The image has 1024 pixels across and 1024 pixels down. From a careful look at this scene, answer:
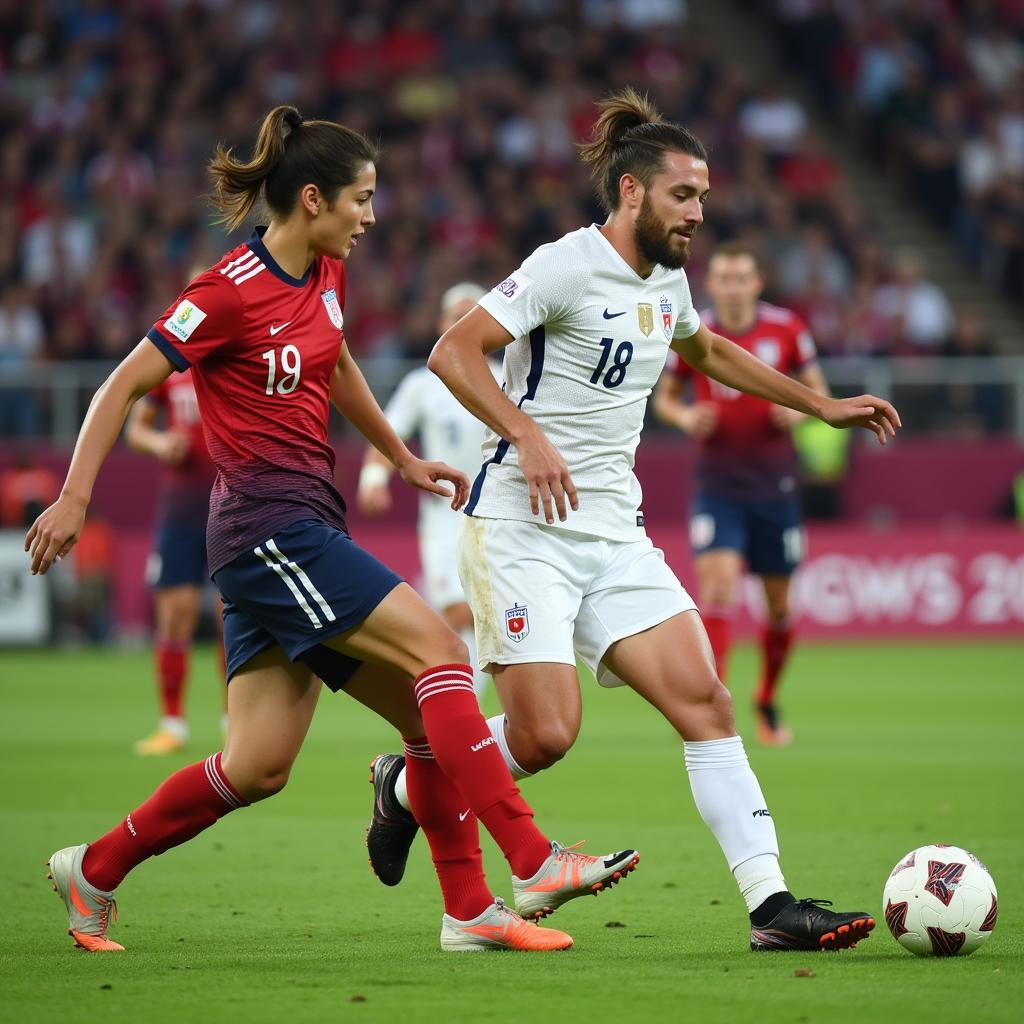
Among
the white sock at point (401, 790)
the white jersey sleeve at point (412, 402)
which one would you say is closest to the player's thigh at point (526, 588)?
the white sock at point (401, 790)

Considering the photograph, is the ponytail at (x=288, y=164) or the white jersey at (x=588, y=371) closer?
the ponytail at (x=288, y=164)

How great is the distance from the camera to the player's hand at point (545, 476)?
18.4 ft

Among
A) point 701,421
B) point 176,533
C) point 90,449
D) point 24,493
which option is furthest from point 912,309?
point 90,449

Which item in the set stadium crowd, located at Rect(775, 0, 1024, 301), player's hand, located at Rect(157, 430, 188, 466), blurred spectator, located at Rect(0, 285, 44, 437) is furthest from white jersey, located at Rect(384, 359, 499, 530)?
stadium crowd, located at Rect(775, 0, 1024, 301)

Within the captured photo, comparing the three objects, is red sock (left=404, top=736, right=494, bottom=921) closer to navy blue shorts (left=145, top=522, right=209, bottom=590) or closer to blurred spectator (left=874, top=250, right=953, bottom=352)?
navy blue shorts (left=145, top=522, right=209, bottom=590)

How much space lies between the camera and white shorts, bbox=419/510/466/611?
455 inches

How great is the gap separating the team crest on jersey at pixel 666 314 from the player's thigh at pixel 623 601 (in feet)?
2.25

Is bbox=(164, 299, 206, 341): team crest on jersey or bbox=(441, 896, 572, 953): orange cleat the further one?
bbox=(441, 896, 572, 953): orange cleat

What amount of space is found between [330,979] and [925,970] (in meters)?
1.63

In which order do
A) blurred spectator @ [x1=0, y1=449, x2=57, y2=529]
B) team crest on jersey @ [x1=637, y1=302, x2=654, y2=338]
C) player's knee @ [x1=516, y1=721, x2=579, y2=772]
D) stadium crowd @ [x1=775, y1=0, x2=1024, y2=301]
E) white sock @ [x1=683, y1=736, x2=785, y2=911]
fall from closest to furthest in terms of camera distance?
white sock @ [x1=683, y1=736, x2=785, y2=911], player's knee @ [x1=516, y1=721, x2=579, y2=772], team crest on jersey @ [x1=637, y1=302, x2=654, y2=338], blurred spectator @ [x1=0, y1=449, x2=57, y2=529], stadium crowd @ [x1=775, y1=0, x2=1024, y2=301]

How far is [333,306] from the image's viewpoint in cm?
588

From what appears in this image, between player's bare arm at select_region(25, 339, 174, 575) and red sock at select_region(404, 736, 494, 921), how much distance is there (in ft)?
4.20

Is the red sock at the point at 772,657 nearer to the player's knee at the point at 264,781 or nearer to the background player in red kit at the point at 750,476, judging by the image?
the background player in red kit at the point at 750,476

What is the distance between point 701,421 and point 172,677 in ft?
11.7
